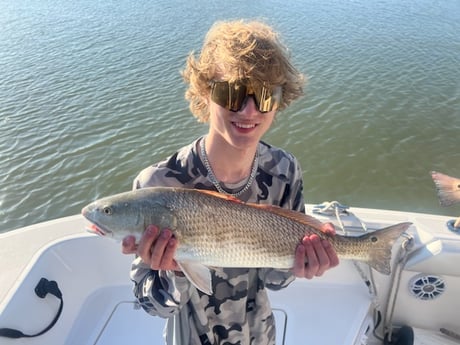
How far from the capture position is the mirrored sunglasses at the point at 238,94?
210 centimetres

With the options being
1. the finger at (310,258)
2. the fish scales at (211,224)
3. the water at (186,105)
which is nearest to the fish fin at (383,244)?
the fish scales at (211,224)

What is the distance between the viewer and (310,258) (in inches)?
84.3

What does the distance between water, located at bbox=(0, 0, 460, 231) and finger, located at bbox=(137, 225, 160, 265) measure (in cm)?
627

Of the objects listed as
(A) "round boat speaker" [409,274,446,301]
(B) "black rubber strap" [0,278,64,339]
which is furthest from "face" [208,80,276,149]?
(A) "round boat speaker" [409,274,446,301]

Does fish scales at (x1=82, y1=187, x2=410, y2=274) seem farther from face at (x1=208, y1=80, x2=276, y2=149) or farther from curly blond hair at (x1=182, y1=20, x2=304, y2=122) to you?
curly blond hair at (x1=182, y1=20, x2=304, y2=122)

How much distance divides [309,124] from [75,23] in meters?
10.5

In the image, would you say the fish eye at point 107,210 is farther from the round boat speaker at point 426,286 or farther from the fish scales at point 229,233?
Answer: the round boat speaker at point 426,286

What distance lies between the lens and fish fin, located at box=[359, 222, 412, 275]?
90.2 inches

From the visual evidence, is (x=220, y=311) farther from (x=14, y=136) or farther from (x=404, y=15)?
(x=404, y=15)

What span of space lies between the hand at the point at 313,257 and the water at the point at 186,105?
5881mm

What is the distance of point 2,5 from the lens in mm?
18172

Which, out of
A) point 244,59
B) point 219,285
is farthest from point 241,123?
point 219,285

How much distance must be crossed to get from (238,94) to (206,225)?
650 millimetres

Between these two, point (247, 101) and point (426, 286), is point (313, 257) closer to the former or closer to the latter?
point (247, 101)
